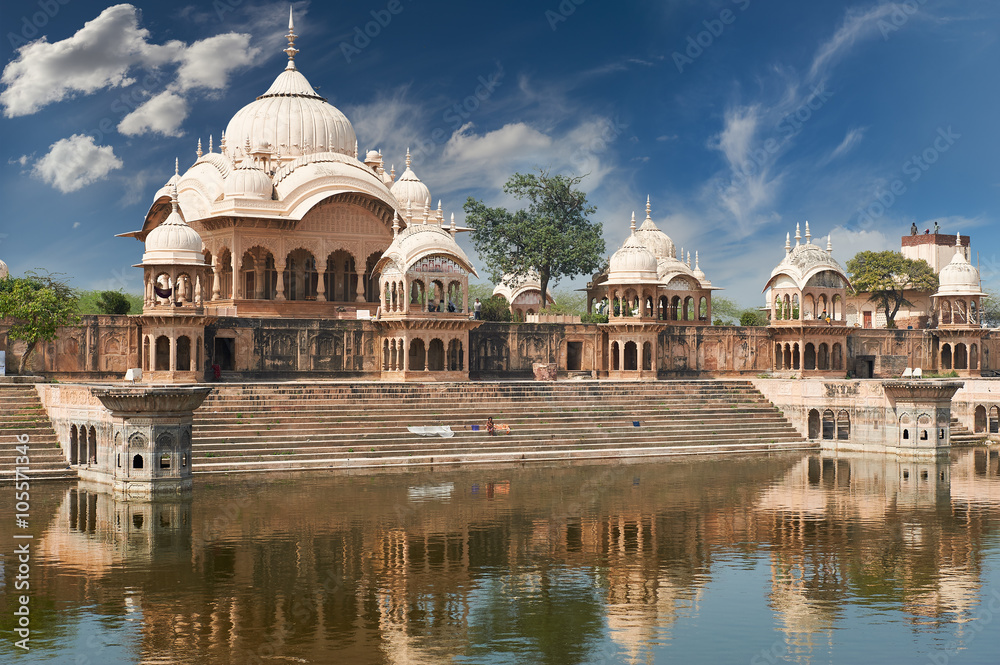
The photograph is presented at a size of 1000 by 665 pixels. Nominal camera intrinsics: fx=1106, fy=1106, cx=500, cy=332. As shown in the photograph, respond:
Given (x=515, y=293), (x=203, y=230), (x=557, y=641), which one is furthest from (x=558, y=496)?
(x=515, y=293)

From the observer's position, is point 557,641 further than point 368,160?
No

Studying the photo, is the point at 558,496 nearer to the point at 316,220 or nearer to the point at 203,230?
the point at 316,220

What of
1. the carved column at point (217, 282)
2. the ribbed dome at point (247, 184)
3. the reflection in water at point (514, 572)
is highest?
the ribbed dome at point (247, 184)

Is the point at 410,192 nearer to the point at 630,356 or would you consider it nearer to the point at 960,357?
the point at 630,356

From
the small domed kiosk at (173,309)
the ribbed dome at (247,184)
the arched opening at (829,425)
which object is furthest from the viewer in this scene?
the ribbed dome at (247,184)

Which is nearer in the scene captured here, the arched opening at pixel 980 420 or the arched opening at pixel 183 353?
the arched opening at pixel 183 353

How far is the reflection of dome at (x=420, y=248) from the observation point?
30.4 meters

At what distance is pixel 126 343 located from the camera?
28.2m

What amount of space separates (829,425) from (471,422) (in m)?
10.6

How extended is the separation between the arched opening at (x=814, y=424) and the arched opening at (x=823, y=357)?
726 cm

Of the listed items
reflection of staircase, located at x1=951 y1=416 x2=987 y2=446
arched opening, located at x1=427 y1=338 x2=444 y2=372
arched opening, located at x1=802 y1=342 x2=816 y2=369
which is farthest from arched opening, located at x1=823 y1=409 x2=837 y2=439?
arched opening, located at x1=427 y1=338 x2=444 y2=372

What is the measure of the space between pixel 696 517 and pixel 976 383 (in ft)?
55.8

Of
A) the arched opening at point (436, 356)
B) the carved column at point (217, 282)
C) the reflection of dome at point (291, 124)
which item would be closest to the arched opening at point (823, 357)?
the arched opening at point (436, 356)

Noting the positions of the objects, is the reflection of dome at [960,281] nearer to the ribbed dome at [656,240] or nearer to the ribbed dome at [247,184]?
the ribbed dome at [656,240]
